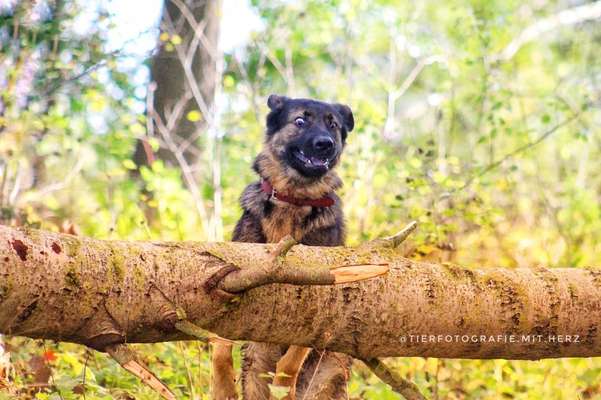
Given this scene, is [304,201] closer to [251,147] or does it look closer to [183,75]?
[251,147]

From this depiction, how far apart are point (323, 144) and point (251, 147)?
9.07ft

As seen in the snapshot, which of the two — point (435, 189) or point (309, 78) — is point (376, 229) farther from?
point (309, 78)

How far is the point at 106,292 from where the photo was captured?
3.26 meters

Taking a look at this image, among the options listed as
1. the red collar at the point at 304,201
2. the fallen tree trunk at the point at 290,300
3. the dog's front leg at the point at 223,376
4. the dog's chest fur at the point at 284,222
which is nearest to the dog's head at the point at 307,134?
the red collar at the point at 304,201

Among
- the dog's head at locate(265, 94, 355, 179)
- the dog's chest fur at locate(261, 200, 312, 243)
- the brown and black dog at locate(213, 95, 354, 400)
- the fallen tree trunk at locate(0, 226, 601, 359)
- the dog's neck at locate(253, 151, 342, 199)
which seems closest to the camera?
the fallen tree trunk at locate(0, 226, 601, 359)

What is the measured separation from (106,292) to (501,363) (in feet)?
12.2

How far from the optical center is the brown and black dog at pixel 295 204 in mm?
5324

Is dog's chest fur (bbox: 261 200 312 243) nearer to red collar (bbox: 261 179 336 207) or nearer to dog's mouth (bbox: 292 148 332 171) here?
red collar (bbox: 261 179 336 207)

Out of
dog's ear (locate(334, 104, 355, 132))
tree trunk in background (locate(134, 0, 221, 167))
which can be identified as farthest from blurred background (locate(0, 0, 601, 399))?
dog's ear (locate(334, 104, 355, 132))

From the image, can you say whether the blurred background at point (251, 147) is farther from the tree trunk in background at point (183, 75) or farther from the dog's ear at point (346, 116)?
the dog's ear at point (346, 116)

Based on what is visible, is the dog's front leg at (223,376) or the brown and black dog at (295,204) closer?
the dog's front leg at (223,376)

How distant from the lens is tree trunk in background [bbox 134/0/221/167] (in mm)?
10305

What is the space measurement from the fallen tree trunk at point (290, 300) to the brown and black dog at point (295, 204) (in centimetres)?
126

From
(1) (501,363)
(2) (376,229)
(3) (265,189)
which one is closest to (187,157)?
(2) (376,229)
